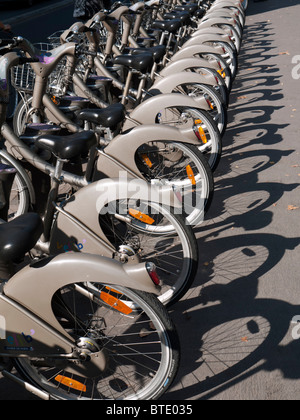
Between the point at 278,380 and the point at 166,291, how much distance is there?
95 cm

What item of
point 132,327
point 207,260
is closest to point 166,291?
point 132,327

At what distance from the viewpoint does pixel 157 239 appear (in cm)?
413

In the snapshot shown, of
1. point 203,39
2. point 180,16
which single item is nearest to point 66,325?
point 203,39

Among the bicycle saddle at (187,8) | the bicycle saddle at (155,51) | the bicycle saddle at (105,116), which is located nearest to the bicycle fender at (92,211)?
the bicycle saddle at (105,116)

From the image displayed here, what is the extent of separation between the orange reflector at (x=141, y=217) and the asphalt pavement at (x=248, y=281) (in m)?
0.56

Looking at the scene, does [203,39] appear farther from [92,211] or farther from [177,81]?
[92,211]

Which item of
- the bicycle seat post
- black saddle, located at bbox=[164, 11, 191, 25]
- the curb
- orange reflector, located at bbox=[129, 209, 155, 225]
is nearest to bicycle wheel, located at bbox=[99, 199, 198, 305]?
orange reflector, located at bbox=[129, 209, 155, 225]

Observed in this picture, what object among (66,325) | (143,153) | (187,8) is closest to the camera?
(66,325)

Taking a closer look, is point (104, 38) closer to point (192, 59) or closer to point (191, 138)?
point (192, 59)

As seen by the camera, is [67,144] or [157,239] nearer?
[67,144]

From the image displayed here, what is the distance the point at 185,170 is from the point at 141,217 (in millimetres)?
974

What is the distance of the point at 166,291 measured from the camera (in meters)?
3.66

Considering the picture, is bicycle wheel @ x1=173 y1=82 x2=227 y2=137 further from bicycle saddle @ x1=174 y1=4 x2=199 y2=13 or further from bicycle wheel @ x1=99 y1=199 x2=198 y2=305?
bicycle saddle @ x1=174 y1=4 x2=199 y2=13
